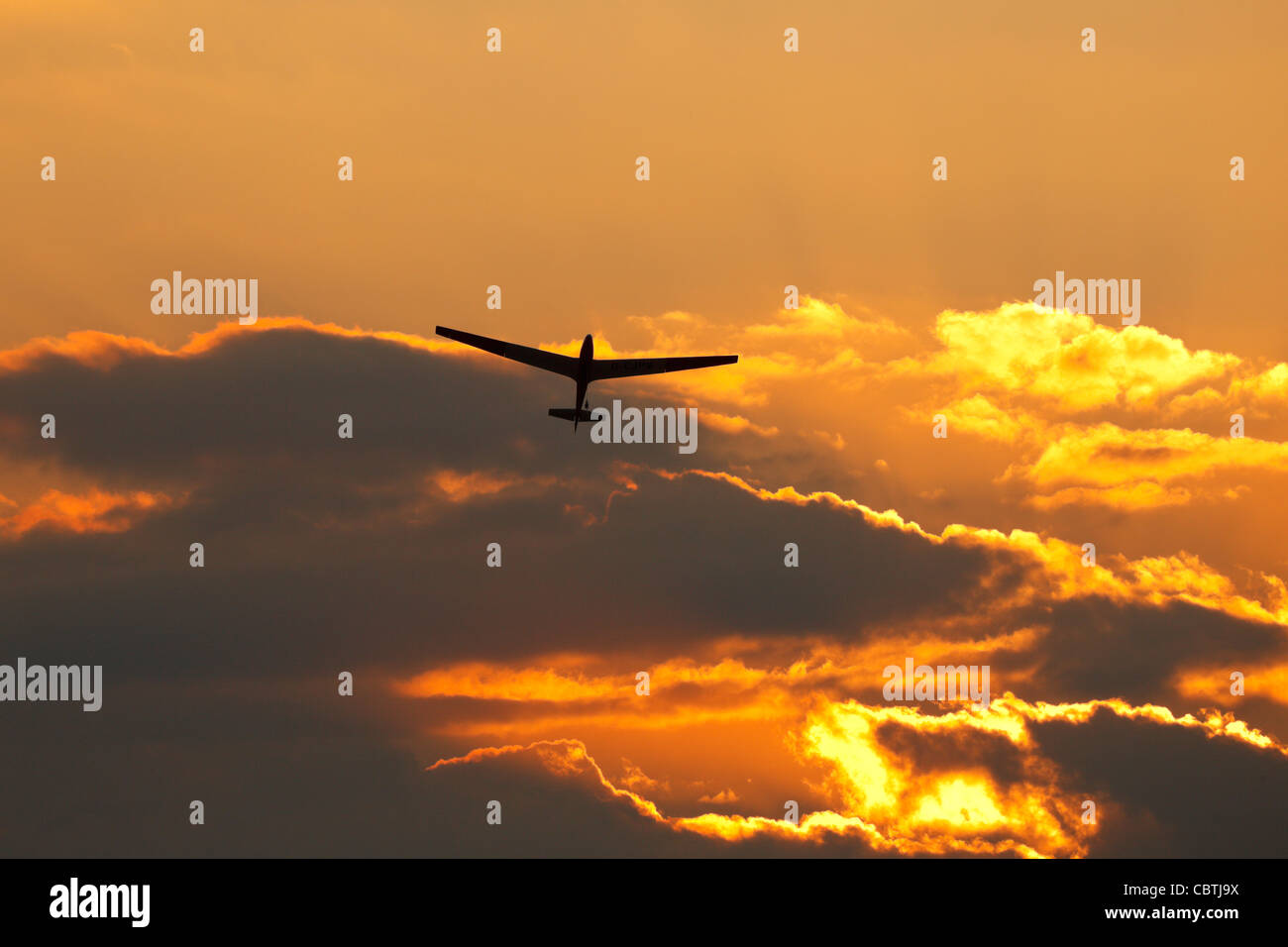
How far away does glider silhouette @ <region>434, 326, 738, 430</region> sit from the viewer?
177 metres

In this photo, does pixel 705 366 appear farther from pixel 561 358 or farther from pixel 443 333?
pixel 443 333

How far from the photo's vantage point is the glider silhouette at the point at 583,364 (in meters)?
177

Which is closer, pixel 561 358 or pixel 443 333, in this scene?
pixel 443 333

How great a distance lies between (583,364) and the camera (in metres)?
176

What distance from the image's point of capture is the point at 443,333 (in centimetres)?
16550
